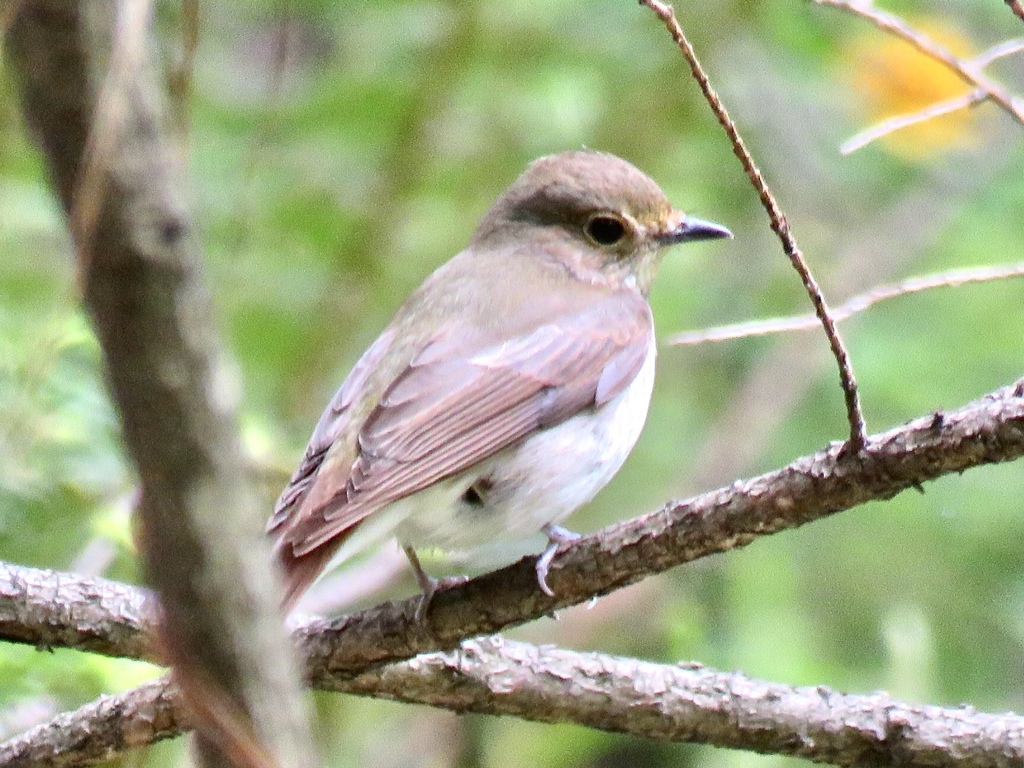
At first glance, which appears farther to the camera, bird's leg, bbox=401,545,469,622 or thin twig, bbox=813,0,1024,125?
bird's leg, bbox=401,545,469,622

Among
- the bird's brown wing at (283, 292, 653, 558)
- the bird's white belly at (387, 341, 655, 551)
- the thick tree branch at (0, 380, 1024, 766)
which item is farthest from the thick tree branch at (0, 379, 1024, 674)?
the bird's white belly at (387, 341, 655, 551)

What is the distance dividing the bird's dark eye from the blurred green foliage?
101cm

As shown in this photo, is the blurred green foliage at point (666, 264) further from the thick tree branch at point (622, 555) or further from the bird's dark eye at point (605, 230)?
the thick tree branch at point (622, 555)

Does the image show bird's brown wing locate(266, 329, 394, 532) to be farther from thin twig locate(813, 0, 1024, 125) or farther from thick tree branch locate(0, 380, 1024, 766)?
thin twig locate(813, 0, 1024, 125)

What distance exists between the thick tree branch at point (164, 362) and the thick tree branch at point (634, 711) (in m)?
1.88

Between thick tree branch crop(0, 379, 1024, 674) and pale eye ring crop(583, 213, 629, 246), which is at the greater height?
pale eye ring crop(583, 213, 629, 246)

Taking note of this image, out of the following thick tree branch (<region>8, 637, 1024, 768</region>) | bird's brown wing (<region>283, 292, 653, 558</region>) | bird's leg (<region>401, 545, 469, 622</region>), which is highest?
bird's brown wing (<region>283, 292, 653, 558</region>)

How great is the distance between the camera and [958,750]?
10.5 feet

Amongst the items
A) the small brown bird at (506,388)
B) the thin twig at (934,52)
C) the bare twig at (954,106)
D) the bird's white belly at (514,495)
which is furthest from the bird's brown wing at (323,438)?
the thin twig at (934,52)

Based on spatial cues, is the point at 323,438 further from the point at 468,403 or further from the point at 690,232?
the point at 690,232

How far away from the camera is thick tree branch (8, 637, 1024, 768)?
126 inches

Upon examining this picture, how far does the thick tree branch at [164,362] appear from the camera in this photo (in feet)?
3.92

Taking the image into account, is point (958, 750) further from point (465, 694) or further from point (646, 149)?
point (646, 149)

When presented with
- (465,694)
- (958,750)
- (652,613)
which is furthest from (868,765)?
(652,613)
